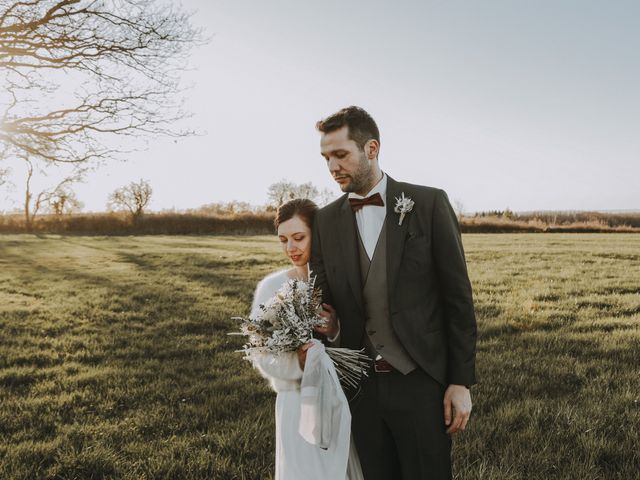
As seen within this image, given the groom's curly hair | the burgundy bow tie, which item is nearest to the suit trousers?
the burgundy bow tie

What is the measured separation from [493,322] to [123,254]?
68.7 ft

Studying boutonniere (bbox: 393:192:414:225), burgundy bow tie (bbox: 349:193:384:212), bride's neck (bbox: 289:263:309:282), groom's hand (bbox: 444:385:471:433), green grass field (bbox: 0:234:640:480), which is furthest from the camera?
green grass field (bbox: 0:234:640:480)

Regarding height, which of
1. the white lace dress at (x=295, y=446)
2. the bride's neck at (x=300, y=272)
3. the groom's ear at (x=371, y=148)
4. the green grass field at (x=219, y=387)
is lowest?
the green grass field at (x=219, y=387)

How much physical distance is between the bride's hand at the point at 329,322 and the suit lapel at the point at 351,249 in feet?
0.90

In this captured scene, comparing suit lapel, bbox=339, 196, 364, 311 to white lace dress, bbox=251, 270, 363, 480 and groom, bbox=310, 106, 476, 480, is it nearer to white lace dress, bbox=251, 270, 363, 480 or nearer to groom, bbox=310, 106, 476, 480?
groom, bbox=310, 106, 476, 480

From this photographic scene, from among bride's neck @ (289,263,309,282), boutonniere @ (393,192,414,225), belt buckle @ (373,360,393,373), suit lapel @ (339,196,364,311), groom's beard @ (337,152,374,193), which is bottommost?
belt buckle @ (373,360,393,373)

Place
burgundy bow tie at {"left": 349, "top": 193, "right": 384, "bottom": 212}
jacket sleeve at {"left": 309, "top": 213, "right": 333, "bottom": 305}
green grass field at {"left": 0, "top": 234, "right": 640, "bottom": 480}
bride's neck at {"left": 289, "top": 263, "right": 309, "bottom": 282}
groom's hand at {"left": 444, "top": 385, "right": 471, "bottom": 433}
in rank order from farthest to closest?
1. green grass field at {"left": 0, "top": 234, "right": 640, "bottom": 480}
2. bride's neck at {"left": 289, "top": 263, "right": 309, "bottom": 282}
3. jacket sleeve at {"left": 309, "top": 213, "right": 333, "bottom": 305}
4. burgundy bow tie at {"left": 349, "top": 193, "right": 384, "bottom": 212}
5. groom's hand at {"left": 444, "top": 385, "right": 471, "bottom": 433}

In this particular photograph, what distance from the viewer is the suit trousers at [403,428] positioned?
107 inches

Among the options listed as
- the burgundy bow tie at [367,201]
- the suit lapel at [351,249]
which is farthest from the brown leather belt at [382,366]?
the burgundy bow tie at [367,201]

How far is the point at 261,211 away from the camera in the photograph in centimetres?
5353

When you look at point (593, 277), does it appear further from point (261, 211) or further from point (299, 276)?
point (261, 211)

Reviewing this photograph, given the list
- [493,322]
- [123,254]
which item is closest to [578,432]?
[493,322]

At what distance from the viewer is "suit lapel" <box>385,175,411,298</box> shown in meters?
2.75

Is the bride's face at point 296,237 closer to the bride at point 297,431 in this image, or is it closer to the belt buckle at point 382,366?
the bride at point 297,431
